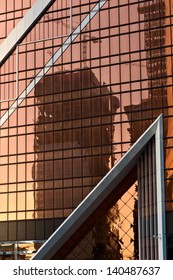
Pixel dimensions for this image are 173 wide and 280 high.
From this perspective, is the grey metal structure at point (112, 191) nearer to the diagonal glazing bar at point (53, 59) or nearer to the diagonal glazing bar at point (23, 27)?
the diagonal glazing bar at point (53, 59)

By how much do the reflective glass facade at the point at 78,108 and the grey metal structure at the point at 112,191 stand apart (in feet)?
1.93

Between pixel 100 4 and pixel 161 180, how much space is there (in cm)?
1558

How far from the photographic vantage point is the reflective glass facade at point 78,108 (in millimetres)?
42281

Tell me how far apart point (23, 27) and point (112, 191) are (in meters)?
17.3

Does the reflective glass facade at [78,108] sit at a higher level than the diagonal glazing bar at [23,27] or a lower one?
lower

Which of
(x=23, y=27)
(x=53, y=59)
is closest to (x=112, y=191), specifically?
(x=53, y=59)

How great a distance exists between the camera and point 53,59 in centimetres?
4697

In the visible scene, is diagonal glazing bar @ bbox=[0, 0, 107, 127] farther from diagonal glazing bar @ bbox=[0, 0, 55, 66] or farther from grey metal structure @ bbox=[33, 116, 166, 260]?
grey metal structure @ bbox=[33, 116, 166, 260]

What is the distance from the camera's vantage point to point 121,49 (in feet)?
144

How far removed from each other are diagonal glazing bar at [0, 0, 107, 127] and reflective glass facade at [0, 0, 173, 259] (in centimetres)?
11

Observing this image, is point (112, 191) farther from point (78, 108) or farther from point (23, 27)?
point (23, 27)

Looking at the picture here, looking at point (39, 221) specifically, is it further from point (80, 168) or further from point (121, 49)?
point (121, 49)

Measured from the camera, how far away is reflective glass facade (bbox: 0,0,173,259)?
42281mm

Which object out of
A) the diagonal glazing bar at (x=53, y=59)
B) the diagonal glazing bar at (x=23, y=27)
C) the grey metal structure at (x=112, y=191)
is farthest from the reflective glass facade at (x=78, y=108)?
the grey metal structure at (x=112, y=191)
